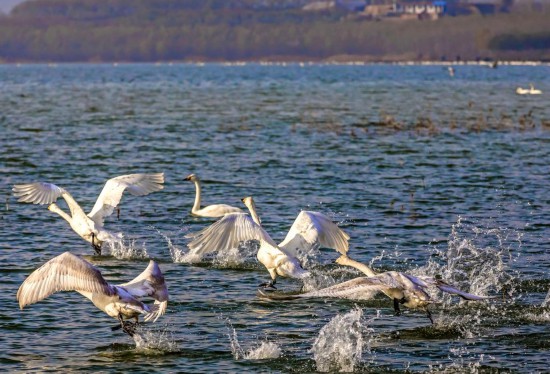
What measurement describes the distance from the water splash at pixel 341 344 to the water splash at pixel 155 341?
173cm

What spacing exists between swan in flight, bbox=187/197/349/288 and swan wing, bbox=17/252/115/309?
2766mm

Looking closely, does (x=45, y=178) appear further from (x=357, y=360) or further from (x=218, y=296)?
(x=357, y=360)

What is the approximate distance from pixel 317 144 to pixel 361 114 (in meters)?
15.6

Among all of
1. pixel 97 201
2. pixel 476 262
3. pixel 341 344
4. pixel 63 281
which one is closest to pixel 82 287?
pixel 63 281

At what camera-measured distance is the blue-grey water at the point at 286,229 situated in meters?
12.7

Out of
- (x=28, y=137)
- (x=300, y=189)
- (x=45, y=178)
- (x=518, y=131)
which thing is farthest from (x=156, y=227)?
(x=518, y=131)

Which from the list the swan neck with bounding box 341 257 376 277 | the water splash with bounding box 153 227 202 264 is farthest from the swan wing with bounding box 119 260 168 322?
the water splash with bounding box 153 227 202 264

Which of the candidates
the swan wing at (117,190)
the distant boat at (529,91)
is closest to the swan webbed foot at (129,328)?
the swan wing at (117,190)

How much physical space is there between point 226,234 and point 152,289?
7.67ft

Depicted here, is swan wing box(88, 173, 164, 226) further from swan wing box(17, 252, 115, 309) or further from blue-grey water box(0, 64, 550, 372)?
swan wing box(17, 252, 115, 309)

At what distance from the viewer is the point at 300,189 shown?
1016 inches

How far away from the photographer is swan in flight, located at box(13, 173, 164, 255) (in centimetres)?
1836

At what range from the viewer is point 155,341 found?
1304 centimetres

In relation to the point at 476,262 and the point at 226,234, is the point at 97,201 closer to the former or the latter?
the point at 226,234
